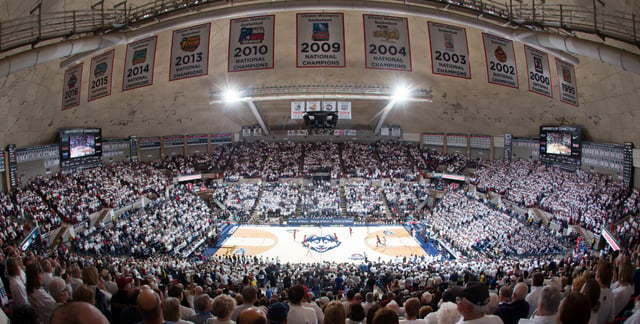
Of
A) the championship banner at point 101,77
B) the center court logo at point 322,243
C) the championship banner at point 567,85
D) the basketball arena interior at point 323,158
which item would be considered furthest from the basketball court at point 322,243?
the championship banner at point 567,85

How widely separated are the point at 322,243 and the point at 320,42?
14.6 meters

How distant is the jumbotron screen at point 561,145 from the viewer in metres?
24.7

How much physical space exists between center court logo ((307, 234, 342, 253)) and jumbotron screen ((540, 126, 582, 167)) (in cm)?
1846

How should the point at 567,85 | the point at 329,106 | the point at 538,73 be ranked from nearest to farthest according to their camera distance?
the point at 538,73
the point at 567,85
the point at 329,106

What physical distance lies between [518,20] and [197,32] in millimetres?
11527

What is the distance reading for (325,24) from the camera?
1194cm

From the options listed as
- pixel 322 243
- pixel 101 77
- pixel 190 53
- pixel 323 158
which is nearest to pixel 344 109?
pixel 323 158

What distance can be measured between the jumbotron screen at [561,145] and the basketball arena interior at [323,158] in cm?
11

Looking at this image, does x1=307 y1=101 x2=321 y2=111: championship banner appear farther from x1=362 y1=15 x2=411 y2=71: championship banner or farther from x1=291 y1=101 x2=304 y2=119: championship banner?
x1=362 y1=15 x2=411 y2=71: championship banner

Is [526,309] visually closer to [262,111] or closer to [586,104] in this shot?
[586,104]

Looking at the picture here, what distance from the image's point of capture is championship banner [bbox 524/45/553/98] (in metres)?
12.6

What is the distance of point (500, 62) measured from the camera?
41.1 feet

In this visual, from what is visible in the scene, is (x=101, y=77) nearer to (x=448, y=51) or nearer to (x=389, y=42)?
(x=389, y=42)

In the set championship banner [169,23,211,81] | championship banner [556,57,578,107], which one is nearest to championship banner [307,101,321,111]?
championship banner [169,23,211,81]
